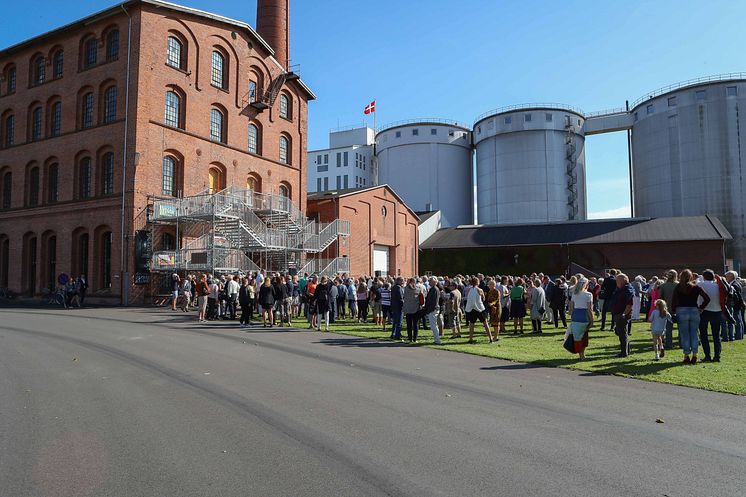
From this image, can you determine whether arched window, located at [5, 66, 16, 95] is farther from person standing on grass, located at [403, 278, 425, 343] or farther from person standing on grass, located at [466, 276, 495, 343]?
person standing on grass, located at [466, 276, 495, 343]

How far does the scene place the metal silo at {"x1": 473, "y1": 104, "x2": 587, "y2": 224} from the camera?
5931 cm

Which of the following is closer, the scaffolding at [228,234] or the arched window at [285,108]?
the scaffolding at [228,234]

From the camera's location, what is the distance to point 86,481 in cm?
455

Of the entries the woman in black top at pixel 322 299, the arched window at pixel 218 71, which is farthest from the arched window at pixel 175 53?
the woman in black top at pixel 322 299

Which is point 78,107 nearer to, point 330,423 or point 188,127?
point 188,127

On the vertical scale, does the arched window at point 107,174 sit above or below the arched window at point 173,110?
below

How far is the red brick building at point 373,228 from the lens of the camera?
41000 millimetres

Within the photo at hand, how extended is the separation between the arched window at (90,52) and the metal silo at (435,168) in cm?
4121

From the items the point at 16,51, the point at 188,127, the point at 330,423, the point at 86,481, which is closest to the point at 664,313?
the point at 330,423

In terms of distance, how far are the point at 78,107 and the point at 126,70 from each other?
200 inches

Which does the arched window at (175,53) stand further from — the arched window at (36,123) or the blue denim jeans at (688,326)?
the blue denim jeans at (688,326)

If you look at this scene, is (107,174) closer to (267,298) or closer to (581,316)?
(267,298)

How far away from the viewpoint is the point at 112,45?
31406mm

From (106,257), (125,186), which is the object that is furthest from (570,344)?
(106,257)
